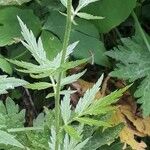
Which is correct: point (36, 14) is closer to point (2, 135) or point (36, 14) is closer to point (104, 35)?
point (104, 35)

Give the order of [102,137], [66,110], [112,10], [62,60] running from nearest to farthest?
[62,60] < [66,110] < [102,137] < [112,10]

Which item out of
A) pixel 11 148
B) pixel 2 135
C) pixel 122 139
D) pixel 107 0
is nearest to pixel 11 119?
pixel 11 148

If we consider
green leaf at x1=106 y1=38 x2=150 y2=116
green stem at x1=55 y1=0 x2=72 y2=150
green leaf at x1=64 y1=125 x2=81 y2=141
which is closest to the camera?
green stem at x1=55 y1=0 x2=72 y2=150

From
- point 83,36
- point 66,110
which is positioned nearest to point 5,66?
point 83,36

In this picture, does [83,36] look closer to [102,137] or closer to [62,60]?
[102,137]

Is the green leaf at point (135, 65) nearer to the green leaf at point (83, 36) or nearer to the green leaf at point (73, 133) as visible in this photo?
the green leaf at point (83, 36)

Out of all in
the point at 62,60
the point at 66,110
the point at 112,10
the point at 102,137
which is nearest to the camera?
the point at 62,60

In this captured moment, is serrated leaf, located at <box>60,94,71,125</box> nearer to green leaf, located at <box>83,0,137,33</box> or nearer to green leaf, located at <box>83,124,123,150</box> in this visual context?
green leaf, located at <box>83,124,123,150</box>

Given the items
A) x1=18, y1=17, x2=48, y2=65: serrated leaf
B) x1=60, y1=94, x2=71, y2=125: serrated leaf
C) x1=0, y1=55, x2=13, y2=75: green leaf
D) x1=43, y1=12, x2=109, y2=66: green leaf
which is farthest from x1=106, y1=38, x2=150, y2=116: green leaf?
x1=18, y1=17, x2=48, y2=65: serrated leaf
